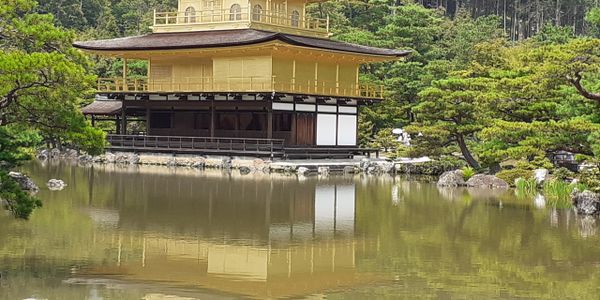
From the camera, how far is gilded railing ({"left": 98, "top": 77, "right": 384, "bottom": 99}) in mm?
36344

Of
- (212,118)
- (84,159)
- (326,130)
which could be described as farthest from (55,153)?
(326,130)

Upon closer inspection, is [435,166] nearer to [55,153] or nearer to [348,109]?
[348,109]

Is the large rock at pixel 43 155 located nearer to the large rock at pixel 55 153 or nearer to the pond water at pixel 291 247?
the large rock at pixel 55 153

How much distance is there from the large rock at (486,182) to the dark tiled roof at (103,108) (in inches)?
786

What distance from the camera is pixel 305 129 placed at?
126 ft

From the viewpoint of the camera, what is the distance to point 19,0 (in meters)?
12.5

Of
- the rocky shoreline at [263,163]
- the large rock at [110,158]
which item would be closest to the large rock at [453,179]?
the rocky shoreline at [263,163]

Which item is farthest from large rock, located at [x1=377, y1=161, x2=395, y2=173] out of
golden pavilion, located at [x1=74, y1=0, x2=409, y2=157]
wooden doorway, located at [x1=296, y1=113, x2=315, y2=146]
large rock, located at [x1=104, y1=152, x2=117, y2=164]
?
large rock, located at [x1=104, y1=152, x2=117, y2=164]

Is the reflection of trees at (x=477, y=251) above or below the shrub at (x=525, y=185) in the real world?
below

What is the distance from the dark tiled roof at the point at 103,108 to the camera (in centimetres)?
4228

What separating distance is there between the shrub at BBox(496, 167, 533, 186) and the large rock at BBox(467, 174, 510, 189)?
147mm

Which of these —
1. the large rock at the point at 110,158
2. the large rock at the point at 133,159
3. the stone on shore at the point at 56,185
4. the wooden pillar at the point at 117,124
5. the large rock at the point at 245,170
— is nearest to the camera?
the stone on shore at the point at 56,185

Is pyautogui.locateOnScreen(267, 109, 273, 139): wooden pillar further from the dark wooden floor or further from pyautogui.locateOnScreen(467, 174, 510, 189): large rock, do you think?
pyautogui.locateOnScreen(467, 174, 510, 189): large rock

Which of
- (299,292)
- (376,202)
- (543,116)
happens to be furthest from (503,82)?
(299,292)
